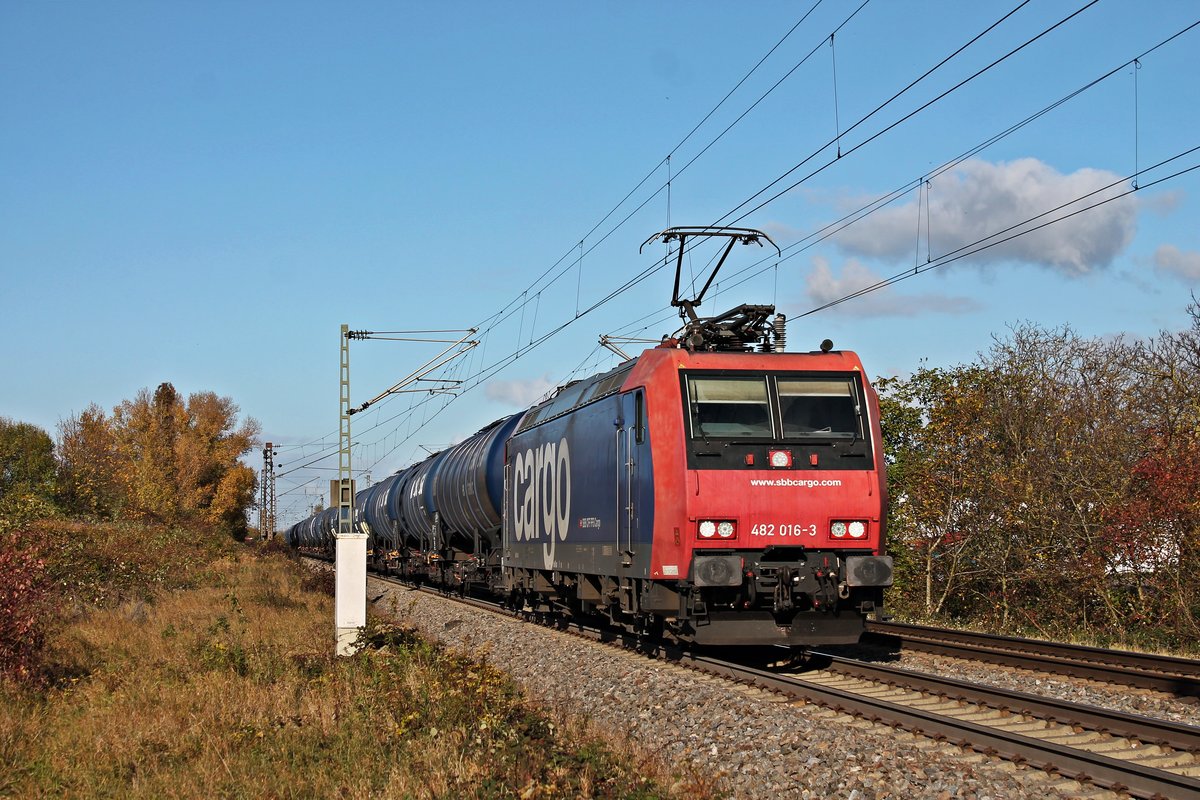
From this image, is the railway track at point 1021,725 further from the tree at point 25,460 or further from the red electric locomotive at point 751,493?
the tree at point 25,460

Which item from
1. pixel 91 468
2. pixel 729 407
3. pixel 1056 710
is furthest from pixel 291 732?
pixel 91 468

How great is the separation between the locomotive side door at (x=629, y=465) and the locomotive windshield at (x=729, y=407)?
29.4 inches

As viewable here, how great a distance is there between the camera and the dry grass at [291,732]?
8.00 m

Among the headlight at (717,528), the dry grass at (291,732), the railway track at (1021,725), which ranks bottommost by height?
the dry grass at (291,732)

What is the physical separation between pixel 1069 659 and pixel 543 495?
28.9 feet

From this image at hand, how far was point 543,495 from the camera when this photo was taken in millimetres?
18859

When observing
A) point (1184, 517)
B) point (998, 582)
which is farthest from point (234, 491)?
point (1184, 517)

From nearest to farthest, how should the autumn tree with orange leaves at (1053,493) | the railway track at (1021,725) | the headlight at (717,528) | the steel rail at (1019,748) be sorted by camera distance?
the steel rail at (1019,748) → the railway track at (1021,725) → the headlight at (717,528) → the autumn tree with orange leaves at (1053,493)

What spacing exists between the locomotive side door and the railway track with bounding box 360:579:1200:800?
1928 millimetres

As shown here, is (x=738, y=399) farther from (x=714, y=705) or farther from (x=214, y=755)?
(x=214, y=755)

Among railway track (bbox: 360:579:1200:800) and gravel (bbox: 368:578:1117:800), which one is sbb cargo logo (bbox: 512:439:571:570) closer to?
gravel (bbox: 368:578:1117:800)

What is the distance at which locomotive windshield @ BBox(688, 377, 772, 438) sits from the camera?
41.9ft

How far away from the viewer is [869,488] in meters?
12.7

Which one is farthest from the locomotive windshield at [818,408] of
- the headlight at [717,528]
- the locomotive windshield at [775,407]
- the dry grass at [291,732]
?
the dry grass at [291,732]
